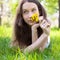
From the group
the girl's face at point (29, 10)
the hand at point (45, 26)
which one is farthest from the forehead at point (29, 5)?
the hand at point (45, 26)

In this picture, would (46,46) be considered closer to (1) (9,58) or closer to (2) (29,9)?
(2) (29,9)

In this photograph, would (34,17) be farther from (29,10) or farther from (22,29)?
(22,29)

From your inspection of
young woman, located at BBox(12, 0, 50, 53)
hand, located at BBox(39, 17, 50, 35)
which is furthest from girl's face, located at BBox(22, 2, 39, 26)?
hand, located at BBox(39, 17, 50, 35)

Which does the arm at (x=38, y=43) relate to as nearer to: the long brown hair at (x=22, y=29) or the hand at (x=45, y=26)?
the hand at (x=45, y=26)

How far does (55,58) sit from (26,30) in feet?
2.02

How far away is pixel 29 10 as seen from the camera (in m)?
2.49

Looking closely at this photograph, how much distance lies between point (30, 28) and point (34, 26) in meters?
0.10

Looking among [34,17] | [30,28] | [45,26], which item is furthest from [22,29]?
[45,26]

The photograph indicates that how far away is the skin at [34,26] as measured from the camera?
239 centimetres

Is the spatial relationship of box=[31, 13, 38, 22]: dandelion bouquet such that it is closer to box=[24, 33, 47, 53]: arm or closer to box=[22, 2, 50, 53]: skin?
box=[22, 2, 50, 53]: skin

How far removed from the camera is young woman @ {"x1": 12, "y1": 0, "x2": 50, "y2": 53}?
243 cm

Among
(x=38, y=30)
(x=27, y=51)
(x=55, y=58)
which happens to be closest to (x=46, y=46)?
(x=38, y=30)

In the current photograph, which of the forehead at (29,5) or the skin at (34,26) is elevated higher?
the forehead at (29,5)

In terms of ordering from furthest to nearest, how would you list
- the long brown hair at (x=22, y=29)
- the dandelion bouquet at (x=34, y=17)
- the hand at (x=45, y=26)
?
the long brown hair at (x=22, y=29) < the dandelion bouquet at (x=34, y=17) < the hand at (x=45, y=26)
